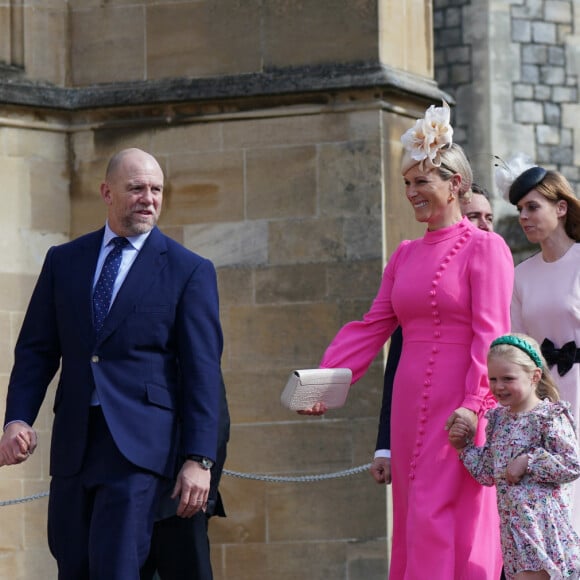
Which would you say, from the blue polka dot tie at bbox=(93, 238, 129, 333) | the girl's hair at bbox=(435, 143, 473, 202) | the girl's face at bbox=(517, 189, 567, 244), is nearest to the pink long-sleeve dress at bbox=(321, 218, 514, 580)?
the girl's hair at bbox=(435, 143, 473, 202)

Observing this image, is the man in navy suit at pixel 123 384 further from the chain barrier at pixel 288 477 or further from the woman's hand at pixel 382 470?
the chain barrier at pixel 288 477

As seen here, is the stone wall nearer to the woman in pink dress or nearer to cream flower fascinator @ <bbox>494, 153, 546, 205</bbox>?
cream flower fascinator @ <bbox>494, 153, 546, 205</bbox>

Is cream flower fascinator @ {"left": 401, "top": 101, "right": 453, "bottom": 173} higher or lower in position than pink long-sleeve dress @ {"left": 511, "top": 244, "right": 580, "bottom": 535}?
higher

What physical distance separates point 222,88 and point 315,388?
3152 millimetres

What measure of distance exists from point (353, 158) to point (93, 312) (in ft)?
9.93

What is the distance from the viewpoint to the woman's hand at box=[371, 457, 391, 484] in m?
7.12

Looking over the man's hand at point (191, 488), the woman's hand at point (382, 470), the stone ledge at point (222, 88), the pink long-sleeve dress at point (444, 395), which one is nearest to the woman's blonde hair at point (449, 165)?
the pink long-sleeve dress at point (444, 395)

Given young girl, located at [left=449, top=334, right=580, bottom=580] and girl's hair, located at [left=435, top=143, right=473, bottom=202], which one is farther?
girl's hair, located at [left=435, top=143, right=473, bottom=202]

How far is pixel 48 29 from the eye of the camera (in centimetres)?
1023

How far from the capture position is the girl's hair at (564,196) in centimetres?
757

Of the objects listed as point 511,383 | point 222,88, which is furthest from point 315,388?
point 222,88

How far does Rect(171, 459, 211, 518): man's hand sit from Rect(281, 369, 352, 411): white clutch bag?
0.48 meters

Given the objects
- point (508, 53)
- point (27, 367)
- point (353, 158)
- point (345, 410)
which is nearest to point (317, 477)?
point (345, 410)

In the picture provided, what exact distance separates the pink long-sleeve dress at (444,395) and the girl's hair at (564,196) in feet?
2.05
